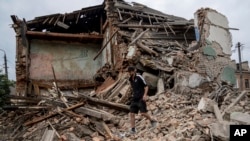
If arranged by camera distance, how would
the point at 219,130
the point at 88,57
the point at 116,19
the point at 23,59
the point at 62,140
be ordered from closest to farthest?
1. the point at 219,130
2. the point at 62,140
3. the point at 116,19
4. the point at 23,59
5. the point at 88,57

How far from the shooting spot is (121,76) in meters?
11.2

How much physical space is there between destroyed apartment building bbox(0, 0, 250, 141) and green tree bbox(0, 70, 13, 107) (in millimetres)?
437

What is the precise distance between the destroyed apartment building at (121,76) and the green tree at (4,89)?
437 mm

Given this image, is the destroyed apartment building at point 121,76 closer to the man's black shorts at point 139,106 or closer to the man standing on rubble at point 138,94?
the man standing on rubble at point 138,94

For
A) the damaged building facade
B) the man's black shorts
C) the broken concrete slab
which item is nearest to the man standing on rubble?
the man's black shorts

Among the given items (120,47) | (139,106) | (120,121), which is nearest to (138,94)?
(139,106)

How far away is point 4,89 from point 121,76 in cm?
471

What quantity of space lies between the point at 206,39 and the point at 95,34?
6.63m

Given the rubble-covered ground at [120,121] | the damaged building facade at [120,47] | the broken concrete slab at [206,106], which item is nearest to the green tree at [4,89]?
the rubble-covered ground at [120,121]

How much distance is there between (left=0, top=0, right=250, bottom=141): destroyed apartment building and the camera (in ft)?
24.4

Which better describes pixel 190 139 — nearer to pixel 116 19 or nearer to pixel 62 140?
pixel 62 140

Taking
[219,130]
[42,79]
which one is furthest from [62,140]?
[42,79]

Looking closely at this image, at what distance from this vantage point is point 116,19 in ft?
44.8

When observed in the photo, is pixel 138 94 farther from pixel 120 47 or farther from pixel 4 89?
pixel 4 89
